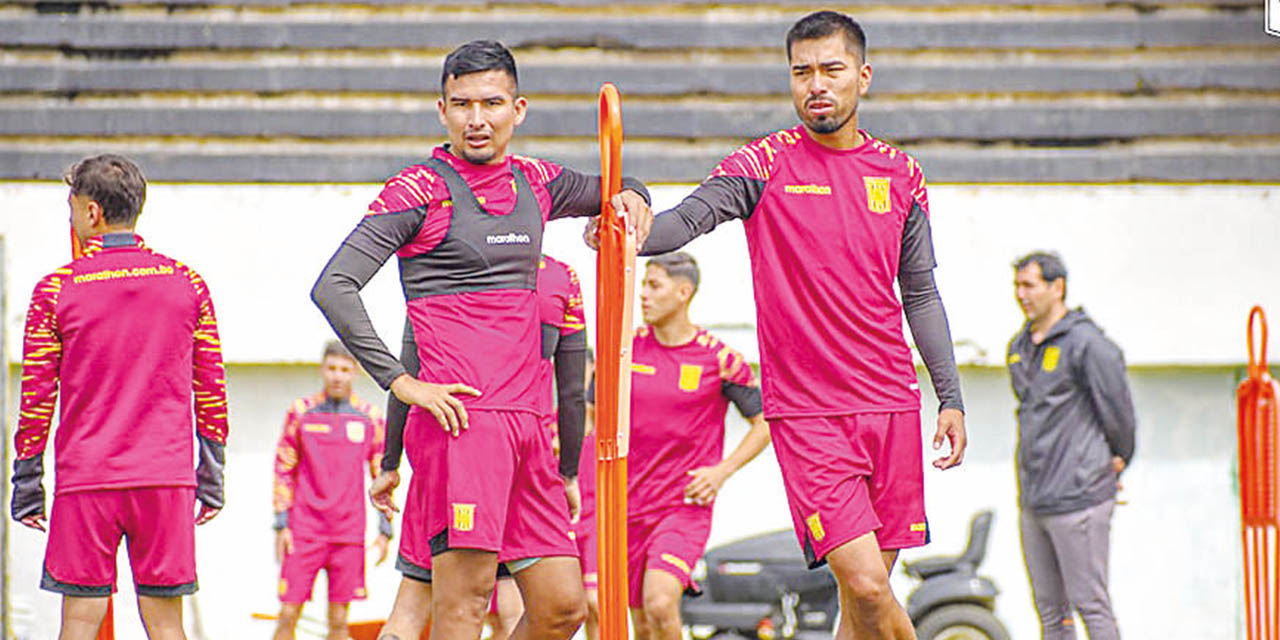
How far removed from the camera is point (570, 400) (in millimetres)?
6230

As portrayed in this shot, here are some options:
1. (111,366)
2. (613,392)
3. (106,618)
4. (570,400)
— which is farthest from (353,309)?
(106,618)

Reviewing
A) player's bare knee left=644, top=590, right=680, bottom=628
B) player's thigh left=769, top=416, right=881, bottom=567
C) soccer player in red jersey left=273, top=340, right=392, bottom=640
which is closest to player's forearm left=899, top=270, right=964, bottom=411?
player's thigh left=769, top=416, right=881, bottom=567

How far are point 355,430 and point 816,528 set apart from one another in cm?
584

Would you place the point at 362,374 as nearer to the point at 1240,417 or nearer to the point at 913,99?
the point at 913,99

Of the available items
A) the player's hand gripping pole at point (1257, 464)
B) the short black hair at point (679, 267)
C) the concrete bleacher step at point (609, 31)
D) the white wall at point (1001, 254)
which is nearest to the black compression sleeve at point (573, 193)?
the short black hair at point (679, 267)

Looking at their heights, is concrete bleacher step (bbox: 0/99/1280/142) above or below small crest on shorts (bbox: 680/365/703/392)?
above

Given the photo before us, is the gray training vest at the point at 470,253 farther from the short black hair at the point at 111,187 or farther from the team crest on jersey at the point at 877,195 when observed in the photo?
the short black hair at the point at 111,187

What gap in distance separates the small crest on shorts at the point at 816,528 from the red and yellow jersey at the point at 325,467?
5.65 m

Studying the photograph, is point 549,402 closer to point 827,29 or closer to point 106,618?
point 827,29

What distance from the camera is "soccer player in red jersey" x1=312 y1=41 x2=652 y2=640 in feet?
18.2

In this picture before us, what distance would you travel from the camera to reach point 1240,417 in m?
8.45

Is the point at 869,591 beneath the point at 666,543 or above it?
above

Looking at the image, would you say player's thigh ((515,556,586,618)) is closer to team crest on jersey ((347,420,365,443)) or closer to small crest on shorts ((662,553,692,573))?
small crest on shorts ((662,553,692,573))

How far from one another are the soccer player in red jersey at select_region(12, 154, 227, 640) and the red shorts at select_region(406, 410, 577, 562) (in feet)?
4.33
